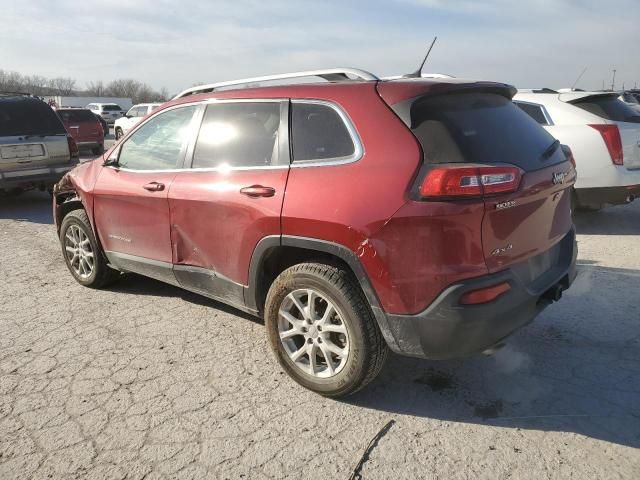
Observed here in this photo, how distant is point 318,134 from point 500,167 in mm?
1006

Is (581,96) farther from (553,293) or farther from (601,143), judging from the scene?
(553,293)

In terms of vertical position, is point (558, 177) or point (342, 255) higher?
point (558, 177)

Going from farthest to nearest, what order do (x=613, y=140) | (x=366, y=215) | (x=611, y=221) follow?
(x=611, y=221), (x=613, y=140), (x=366, y=215)

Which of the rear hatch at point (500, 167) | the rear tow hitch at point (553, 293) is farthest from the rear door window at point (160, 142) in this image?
the rear tow hitch at point (553, 293)

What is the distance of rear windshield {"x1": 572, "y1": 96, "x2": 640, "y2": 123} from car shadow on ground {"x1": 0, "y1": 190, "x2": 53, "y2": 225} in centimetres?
764

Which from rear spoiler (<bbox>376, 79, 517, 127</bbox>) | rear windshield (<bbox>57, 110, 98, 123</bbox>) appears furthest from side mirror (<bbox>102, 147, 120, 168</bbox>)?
rear windshield (<bbox>57, 110, 98, 123</bbox>)

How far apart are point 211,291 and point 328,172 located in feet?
4.43

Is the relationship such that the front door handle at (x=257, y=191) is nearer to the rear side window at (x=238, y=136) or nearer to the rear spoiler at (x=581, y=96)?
the rear side window at (x=238, y=136)

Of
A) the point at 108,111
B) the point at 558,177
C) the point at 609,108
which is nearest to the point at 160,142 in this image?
the point at 558,177

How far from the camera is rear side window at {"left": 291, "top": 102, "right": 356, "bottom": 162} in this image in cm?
276

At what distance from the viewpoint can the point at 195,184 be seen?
11.3 feet

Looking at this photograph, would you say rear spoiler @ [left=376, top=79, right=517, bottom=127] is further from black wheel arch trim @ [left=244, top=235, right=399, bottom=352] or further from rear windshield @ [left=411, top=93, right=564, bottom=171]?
black wheel arch trim @ [left=244, top=235, right=399, bottom=352]

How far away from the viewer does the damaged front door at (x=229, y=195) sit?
301cm

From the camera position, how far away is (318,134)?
9.48 ft
